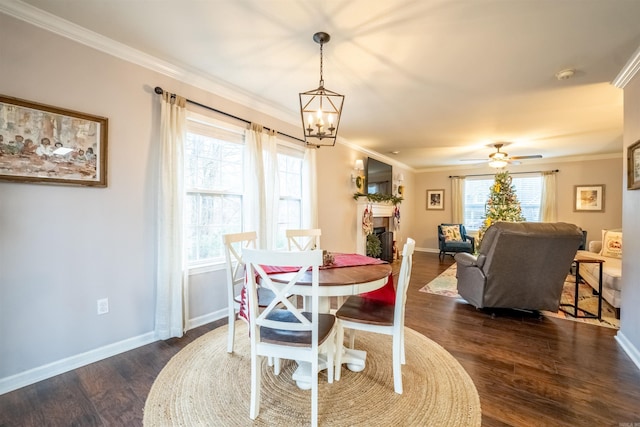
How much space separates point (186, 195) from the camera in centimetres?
277

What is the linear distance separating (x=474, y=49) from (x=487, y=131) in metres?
2.68

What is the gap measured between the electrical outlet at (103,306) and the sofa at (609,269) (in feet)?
16.9

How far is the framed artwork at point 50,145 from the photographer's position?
1794mm

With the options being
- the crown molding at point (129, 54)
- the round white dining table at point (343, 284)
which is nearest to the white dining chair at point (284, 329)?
the round white dining table at point (343, 284)

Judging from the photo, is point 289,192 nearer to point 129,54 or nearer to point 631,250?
point 129,54

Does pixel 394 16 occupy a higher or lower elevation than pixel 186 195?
higher

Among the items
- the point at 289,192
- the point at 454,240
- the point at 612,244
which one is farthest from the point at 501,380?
the point at 454,240

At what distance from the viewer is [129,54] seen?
2293 millimetres

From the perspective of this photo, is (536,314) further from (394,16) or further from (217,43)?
(217,43)

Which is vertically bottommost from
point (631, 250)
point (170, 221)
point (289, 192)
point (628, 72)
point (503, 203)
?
point (631, 250)

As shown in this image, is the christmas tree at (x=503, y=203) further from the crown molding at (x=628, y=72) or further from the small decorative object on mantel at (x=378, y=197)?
the crown molding at (x=628, y=72)

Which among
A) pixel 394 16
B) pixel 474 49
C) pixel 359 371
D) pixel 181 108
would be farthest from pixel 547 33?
pixel 181 108

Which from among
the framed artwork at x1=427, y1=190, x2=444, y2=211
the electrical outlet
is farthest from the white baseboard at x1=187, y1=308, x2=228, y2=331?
the framed artwork at x1=427, y1=190, x2=444, y2=211

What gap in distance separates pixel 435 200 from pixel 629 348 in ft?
20.1
